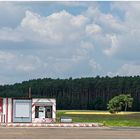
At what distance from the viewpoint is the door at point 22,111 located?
61.6 meters

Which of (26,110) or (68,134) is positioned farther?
(26,110)

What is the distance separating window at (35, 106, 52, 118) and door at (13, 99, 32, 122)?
96cm

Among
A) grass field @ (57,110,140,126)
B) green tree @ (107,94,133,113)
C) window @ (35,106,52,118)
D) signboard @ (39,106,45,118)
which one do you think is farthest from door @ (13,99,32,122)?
green tree @ (107,94,133,113)

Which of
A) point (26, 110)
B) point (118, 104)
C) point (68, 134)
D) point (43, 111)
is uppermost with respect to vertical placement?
point (118, 104)

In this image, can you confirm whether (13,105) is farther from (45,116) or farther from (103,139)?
(103,139)

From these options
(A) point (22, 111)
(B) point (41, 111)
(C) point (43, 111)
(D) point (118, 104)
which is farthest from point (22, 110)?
(D) point (118, 104)

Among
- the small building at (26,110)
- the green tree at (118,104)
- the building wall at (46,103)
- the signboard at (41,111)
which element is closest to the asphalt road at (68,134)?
the small building at (26,110)

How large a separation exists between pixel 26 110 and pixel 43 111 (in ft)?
6.72

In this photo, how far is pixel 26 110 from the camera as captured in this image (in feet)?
203

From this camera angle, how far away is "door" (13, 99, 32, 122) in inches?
2425

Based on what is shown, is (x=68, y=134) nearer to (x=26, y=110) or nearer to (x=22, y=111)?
(x=26, y=110)

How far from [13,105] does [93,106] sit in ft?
446

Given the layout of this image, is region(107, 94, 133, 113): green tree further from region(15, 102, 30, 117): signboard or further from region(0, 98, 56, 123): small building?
region(15, 102, 30, 117): signboard

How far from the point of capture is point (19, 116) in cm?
6159
